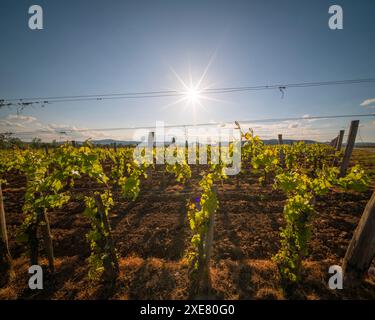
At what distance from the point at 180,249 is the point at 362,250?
11.3 ft

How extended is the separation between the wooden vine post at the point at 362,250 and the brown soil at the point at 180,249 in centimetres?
24

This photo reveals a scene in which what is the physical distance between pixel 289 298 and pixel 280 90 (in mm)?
9852

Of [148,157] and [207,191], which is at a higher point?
[148,157]

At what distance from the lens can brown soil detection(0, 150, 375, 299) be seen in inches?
132

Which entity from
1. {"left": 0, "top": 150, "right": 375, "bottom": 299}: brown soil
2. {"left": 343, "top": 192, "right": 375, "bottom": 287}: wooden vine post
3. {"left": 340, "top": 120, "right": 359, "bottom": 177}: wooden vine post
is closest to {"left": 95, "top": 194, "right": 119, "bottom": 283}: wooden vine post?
{"left": 0, "top": 150, "right": 375, "bottom": 299}: brown soil

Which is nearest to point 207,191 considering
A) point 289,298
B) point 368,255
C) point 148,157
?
point 289,298

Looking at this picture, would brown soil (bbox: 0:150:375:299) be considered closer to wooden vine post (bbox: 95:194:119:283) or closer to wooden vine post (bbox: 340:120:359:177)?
wooden vine post (bbox: 95:194:119:283)

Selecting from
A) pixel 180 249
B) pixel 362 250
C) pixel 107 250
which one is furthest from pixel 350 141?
pixel 107 250

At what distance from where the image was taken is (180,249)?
457 cm

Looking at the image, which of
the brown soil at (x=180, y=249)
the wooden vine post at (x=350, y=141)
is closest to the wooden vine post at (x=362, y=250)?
the brown soil at (x=180, y=249)
